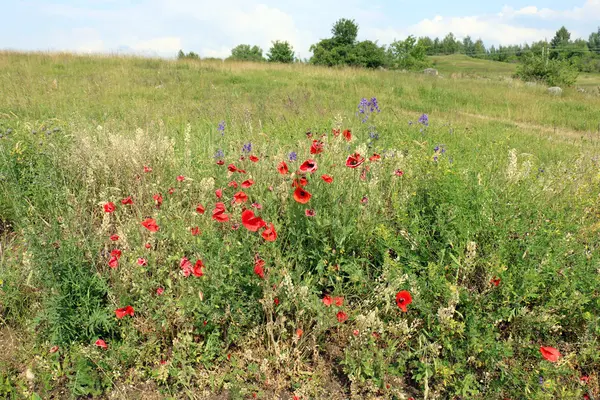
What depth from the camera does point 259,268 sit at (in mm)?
2016

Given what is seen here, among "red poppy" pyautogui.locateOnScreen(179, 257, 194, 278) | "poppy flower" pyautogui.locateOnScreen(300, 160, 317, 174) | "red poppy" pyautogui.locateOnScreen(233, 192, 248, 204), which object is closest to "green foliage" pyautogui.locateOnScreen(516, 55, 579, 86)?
Answer: "poppy flower" pyautogui.locateOnScreen(300, 160, 317, 174)

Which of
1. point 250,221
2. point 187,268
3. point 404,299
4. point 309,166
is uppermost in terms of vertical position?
point 309,166

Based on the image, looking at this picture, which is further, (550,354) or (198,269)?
(198,269)

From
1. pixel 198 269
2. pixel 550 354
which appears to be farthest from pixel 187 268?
pixel 550 354

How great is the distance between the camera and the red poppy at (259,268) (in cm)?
202

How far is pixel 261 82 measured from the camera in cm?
1244

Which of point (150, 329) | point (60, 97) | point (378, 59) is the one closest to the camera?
point (150, 329)

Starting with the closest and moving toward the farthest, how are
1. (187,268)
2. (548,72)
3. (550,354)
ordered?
1. (550,354)
2. (187,268)
3. (548,72)

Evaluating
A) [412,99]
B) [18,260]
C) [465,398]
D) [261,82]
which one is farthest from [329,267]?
[261,82]

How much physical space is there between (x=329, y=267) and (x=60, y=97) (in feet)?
28.3

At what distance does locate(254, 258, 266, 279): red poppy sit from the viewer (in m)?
2.02

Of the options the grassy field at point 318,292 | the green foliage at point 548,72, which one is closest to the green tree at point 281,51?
the green foliage at point 548,72

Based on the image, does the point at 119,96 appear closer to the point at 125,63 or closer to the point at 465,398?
the point at 125,63

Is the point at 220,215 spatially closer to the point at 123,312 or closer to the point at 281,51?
the point at 123,312
